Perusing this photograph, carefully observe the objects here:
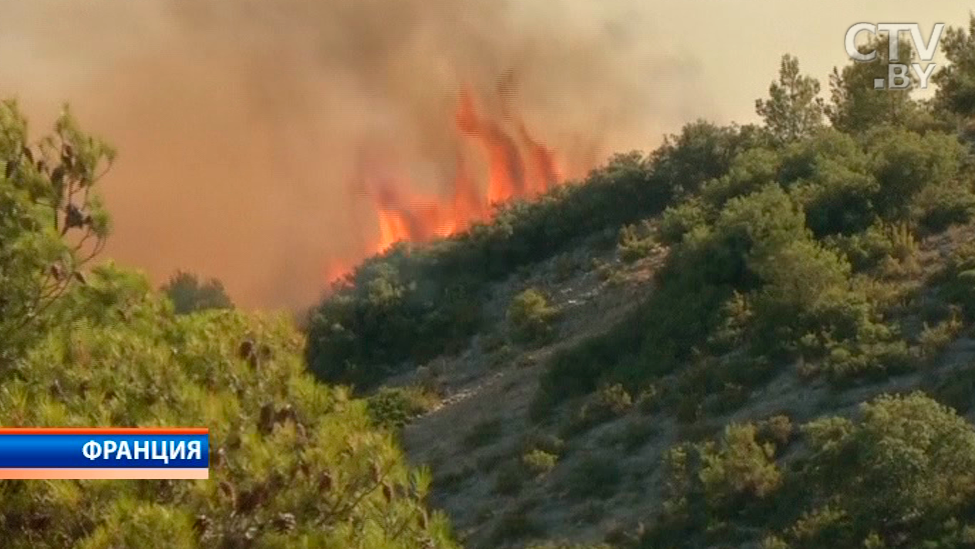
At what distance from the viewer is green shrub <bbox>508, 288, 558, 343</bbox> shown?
162 ft

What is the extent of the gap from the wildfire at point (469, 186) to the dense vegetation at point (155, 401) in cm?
7550

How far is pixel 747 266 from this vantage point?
139 ft

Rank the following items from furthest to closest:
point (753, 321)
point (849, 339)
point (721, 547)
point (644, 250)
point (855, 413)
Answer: point (644, 250), point (753, 321), point (849, 339), point (855, 413), point (721, 547)

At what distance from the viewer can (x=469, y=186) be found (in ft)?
329

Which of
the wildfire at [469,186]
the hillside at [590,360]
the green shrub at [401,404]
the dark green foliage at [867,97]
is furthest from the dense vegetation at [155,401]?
the wildfire at [469,186]

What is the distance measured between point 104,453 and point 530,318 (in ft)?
123

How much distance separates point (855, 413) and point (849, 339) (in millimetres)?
4074

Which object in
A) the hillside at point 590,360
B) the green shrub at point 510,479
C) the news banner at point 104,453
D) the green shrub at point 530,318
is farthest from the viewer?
the green shrub at point 530,318

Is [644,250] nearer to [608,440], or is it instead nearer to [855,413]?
[608,440]

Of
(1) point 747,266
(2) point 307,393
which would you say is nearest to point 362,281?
(1) point 747,266

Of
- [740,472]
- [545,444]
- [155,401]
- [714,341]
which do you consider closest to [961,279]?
[714,341]

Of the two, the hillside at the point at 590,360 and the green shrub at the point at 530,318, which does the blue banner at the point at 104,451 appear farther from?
the green shrub at the point at 530,318

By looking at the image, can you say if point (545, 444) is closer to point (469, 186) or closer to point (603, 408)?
point (603, 408)

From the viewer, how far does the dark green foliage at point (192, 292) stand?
2906 inches
